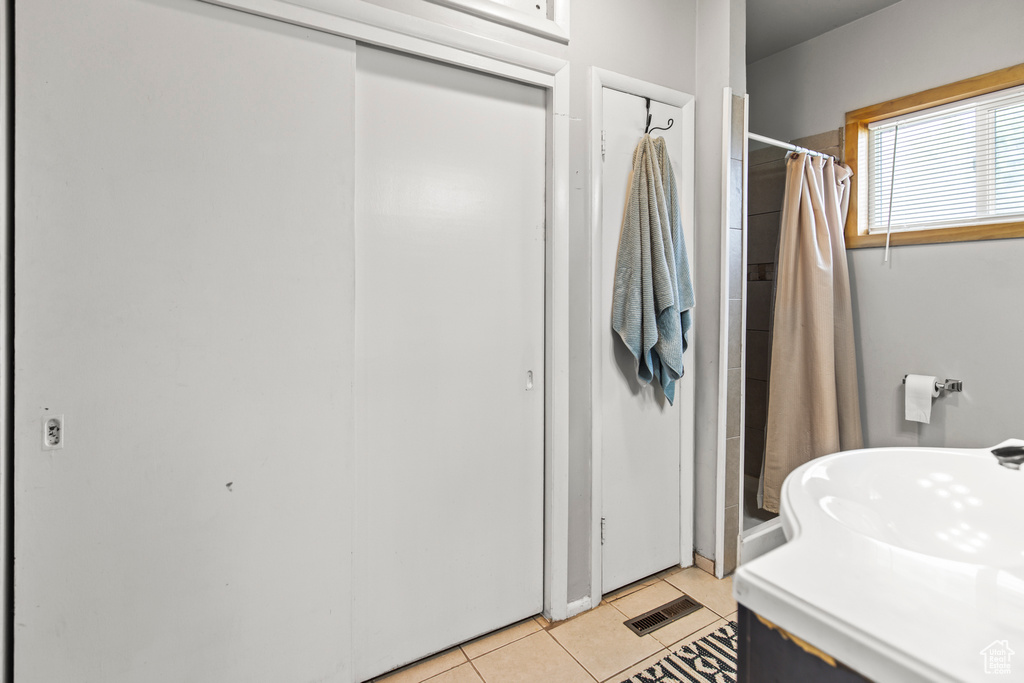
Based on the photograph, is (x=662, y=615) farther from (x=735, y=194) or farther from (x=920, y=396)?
(x=735, y=194)

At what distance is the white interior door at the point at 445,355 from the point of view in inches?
56.1

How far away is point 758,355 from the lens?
2611 millimetres

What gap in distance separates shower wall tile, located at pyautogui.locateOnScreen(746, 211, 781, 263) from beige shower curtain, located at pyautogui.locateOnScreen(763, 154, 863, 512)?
268mm

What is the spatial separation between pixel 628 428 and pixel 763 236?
140cm

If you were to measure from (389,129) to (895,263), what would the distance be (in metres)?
2.14

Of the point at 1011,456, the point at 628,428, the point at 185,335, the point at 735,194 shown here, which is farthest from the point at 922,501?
the point at 185,335

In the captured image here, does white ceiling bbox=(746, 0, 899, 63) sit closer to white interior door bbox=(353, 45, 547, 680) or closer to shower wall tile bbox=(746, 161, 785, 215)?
shower wall tile bbox=(746, 161, 785, 215)

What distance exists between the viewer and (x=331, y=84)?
1308 mm

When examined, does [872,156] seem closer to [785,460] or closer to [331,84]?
[785,460]

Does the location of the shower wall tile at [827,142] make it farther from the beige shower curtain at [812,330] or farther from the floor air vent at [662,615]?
the floor air vent at [662,615]

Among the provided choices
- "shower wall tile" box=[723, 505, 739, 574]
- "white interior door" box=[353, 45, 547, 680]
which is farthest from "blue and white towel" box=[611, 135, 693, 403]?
"shower wall tile" box=[723, 505, 739, 574]

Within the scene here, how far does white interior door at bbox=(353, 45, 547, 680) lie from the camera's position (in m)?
1.42

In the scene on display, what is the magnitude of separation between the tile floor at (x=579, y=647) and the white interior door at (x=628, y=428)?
16 cm

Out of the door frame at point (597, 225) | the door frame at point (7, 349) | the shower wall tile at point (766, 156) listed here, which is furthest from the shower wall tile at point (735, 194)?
the door frame at point (7, 349)
